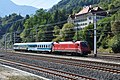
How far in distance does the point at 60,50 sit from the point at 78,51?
626cm

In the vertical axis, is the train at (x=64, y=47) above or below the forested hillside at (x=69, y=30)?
below

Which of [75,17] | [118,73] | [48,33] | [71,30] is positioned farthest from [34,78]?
[75,17]

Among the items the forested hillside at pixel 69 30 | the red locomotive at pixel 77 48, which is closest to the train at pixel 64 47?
the red locomotive at pixel 77 48

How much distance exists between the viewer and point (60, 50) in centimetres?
5200

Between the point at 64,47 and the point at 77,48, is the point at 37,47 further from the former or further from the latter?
the point at 77,48

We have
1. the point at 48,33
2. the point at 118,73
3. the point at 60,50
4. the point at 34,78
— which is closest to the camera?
the point at 34,78

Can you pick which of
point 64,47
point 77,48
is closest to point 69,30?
point 64,47

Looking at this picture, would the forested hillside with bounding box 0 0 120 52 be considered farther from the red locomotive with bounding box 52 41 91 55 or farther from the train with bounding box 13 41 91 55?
the red locomotive with bounding box 52 41 91 55

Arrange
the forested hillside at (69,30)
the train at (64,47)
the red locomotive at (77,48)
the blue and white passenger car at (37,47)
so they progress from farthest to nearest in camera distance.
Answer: the forested hillside at (69,30), the blue and white passenger car at (37,47), the train at (64,47), the red locomotive at (77,48)

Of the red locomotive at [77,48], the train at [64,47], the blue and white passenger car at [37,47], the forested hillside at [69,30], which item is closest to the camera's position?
the red locomotive at [77,48]

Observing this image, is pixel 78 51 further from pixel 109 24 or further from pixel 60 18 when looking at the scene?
pixel 60 18

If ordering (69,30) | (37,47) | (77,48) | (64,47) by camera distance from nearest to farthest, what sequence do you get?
(77,48) → (64,47) → (37,47) → (69,30)

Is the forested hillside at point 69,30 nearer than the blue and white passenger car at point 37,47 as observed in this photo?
No

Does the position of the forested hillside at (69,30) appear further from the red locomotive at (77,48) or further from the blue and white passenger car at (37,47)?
the red locomotive at (77,48)
